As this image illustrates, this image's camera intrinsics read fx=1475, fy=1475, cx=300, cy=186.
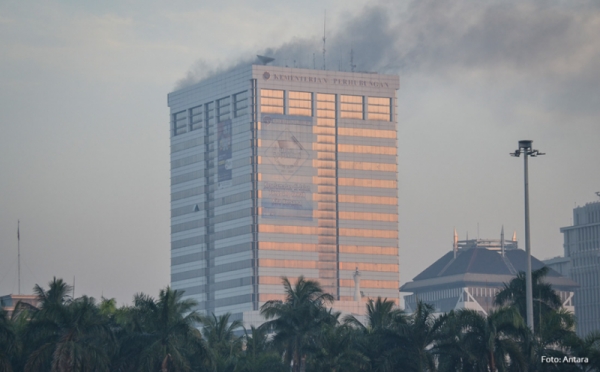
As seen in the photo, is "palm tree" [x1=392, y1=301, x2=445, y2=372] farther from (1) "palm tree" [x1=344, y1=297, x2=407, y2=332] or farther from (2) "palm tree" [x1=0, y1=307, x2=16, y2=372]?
(2) "palm tree" [x1=0, y1=307, x2=16, y2=372]

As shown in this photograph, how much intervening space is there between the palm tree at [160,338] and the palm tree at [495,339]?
24793mm

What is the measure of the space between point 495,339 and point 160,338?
29990 millimetres

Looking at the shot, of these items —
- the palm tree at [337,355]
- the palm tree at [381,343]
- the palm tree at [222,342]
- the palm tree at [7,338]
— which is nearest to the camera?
the palm tree at [7,338]

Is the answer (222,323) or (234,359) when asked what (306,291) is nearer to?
(234,359)

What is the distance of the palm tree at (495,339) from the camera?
423 feet

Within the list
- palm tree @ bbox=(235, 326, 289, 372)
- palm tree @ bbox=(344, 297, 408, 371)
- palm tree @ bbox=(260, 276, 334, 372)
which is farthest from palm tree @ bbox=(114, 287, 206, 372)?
palm tree @ bbox=(344, 297, 408, 371)

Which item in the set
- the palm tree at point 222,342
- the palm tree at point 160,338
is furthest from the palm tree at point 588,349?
the palm tree at point 222,342

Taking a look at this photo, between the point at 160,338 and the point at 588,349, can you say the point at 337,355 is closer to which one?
the point at 160,338

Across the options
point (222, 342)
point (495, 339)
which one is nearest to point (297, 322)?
point (222, 342)

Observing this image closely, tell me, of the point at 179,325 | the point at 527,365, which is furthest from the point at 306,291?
the point at 527,365

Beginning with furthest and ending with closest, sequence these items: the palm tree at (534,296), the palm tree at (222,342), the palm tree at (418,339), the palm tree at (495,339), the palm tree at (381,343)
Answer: the palm tree at (222,342) → the palm tree at (534,296) → the palm tree at (381,343) → the palm tree at (418,339) → the palm tree at (495,339)

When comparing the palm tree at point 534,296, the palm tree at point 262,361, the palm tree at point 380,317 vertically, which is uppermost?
the palm tree at point 534,296

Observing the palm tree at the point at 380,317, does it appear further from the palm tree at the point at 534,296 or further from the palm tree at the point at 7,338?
the palm tree at the point at 7,338

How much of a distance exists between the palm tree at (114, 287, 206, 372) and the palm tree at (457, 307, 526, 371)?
2479 cm
